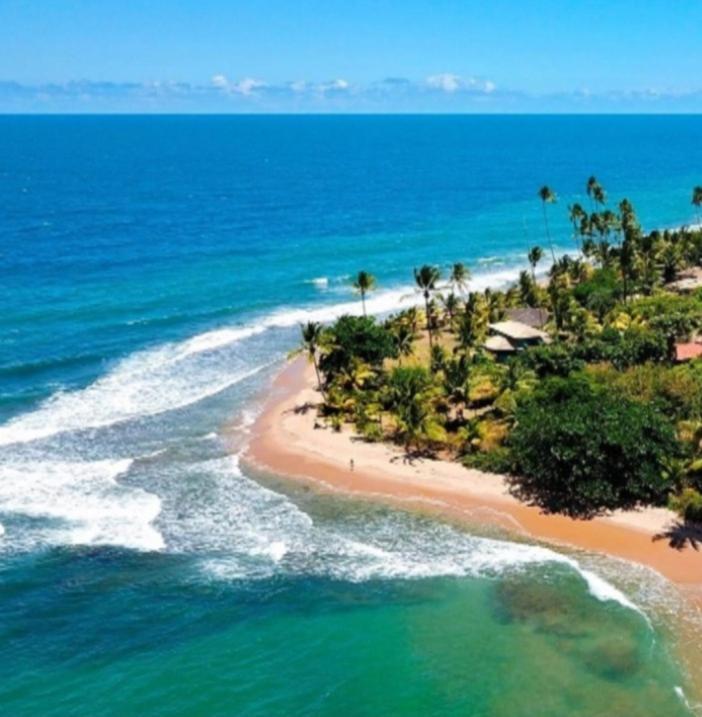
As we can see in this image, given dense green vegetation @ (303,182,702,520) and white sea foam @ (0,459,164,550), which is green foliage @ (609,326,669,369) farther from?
white sea foam @ (0,459,164,550)

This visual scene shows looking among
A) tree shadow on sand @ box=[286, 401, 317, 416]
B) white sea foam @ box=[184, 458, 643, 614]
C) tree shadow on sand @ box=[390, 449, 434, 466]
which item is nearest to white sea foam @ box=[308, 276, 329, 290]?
tree shadow on sand @ box=[286, 401, 317, 416]

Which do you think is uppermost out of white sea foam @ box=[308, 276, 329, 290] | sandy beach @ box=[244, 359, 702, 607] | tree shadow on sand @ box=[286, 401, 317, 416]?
white sea foam @ box=[308, 276, 329, 290]

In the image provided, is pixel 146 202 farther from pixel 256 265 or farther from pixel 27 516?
pixel 27 516

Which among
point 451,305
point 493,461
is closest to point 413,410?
point 493,461

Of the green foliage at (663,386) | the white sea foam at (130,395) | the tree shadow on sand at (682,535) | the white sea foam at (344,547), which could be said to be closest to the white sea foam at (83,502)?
the white sea foam at (344,547)

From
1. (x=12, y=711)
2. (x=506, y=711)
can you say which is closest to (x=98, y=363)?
(x=12, y=711)

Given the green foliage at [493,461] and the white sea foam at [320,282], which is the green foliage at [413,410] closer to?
the green foliage at [493,461]
